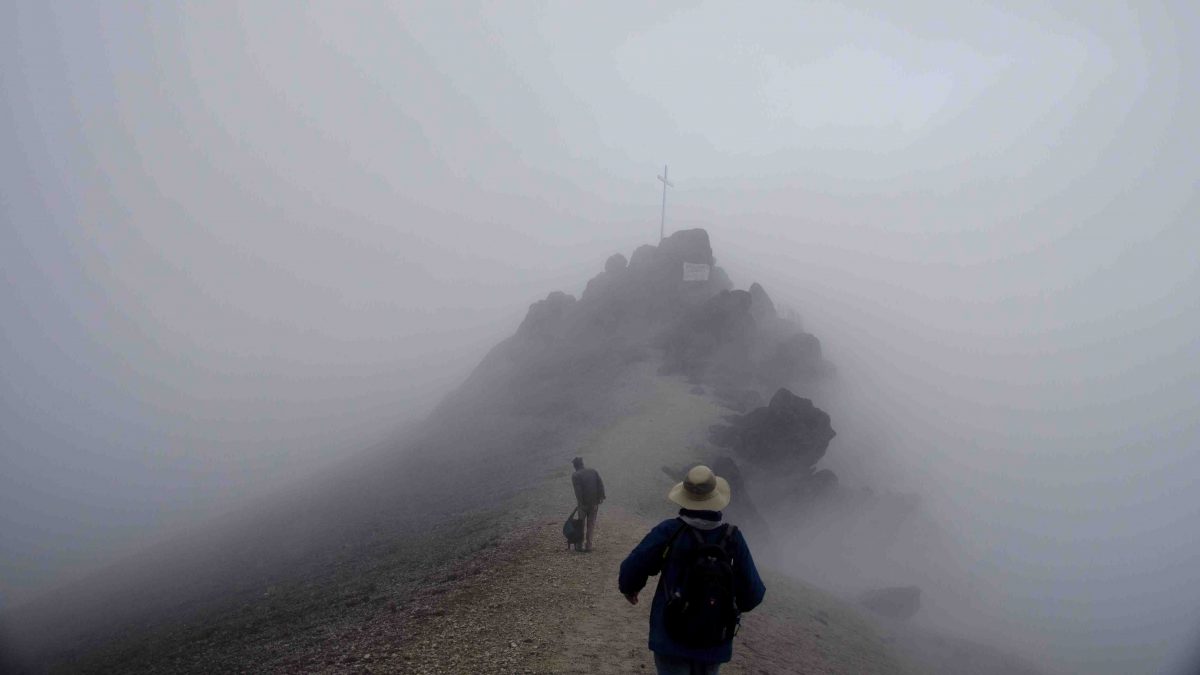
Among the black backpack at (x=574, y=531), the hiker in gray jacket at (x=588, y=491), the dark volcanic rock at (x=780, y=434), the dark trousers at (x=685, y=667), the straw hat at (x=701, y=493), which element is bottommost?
the dark volcanic rock at (x=780, y=434)

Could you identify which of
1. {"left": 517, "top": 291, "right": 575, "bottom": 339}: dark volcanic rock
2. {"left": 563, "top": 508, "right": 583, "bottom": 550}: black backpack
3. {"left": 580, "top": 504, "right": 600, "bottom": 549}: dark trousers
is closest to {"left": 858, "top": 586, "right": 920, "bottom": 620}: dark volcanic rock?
{"left": 580, "top": 504, "right": 600, "bottom": 549}: dark trousers

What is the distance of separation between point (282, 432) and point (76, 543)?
6847cm

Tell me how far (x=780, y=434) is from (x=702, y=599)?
129 feet

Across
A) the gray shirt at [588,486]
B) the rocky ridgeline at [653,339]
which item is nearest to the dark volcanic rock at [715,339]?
the rocky ridgeline at [653,339]

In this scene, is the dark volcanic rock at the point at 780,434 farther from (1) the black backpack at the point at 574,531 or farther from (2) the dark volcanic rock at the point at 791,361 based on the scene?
(1) the black backpack at the point at 574,531

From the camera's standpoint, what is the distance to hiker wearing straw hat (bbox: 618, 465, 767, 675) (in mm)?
6160

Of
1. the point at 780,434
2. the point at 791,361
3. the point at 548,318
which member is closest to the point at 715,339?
the point at 791,361

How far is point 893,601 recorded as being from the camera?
112 ft

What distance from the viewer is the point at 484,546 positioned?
69.3 feet

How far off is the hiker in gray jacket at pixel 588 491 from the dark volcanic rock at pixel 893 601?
21.6 m

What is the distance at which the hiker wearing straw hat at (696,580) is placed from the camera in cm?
616

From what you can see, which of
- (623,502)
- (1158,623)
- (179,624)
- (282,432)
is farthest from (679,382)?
(282,432)

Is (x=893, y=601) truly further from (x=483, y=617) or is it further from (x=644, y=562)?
(x=644, y=562)

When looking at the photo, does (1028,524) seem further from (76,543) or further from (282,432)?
(282,432)
